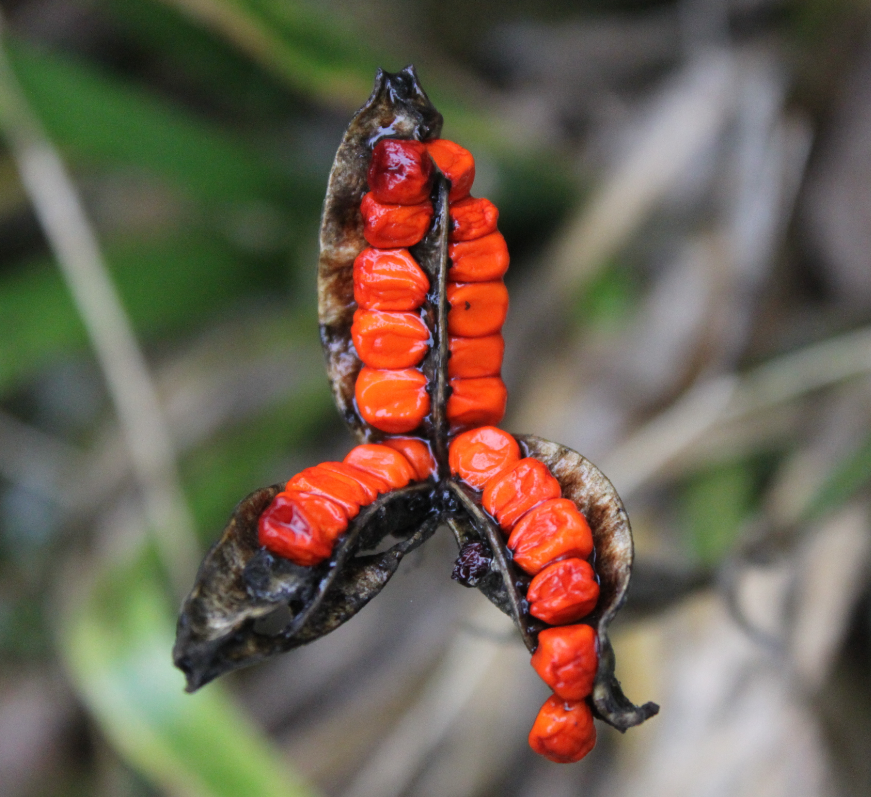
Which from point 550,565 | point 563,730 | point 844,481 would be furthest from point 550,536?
point 844,481

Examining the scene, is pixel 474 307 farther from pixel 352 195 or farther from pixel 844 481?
pixel 844 481

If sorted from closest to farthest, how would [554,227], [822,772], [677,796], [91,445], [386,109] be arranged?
[386,109]
[822,772]
[677,796]
[554,227]
[91,445]

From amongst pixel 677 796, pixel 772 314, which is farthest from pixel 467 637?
pixel 772 314

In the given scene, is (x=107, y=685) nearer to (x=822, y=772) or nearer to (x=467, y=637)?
(x=467, y=637)

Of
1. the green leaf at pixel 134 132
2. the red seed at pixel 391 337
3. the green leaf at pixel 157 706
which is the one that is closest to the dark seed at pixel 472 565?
the red seed at pixel 391 337

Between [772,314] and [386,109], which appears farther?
[772,314]

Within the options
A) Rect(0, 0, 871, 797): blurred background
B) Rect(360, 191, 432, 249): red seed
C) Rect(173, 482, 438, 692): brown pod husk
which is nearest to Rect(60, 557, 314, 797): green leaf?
Rect(0, 0, 871, 797): blurred background

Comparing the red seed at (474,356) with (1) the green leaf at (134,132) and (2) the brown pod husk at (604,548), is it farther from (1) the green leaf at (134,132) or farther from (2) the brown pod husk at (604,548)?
(1) the green leaf at (134,132)
